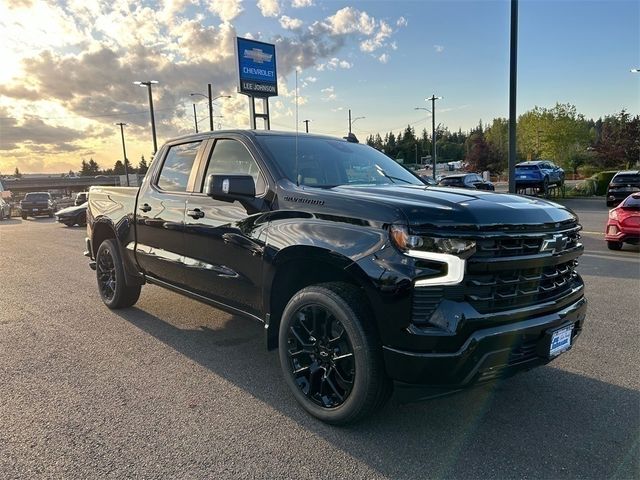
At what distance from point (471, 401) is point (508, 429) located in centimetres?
40

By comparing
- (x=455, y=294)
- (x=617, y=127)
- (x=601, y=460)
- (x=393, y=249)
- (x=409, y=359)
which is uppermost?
(x=617, y=127)

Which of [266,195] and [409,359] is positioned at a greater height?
[266,195]

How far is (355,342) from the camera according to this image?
2.77 m

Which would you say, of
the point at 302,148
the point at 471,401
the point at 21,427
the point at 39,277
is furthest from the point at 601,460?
the point at 39,277

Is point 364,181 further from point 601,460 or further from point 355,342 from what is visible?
point 601,460

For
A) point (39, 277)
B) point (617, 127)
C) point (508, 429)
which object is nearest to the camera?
point (508, 429)

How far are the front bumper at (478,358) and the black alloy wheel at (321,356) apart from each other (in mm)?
352

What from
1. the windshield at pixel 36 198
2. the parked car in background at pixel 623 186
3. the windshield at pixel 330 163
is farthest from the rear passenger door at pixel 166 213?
the windshield at pixel 36 198

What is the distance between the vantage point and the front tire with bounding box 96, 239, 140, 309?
18.2 feet

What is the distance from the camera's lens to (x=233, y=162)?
400 centimetres

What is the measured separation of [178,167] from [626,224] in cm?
879

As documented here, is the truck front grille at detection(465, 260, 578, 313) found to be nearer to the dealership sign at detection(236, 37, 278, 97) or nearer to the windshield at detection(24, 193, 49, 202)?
the dealership sign at detection(236, 37, 278, 97)

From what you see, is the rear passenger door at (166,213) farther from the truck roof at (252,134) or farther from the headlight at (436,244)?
the headlight at (436,244)

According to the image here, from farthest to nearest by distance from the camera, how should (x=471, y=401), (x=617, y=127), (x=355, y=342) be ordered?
(x=617, y=127) → (x=471, y=401) → (x=355, y=342)
